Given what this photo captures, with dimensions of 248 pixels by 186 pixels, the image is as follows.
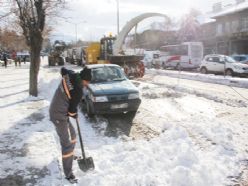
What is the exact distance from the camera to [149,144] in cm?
759

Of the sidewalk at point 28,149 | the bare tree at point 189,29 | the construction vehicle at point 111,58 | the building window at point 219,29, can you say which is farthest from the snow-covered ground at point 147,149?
the bare tree at point 189,29

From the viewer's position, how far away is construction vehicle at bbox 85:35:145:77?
75.0 feet

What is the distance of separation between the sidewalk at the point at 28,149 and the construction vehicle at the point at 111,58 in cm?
1099

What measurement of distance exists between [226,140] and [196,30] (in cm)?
5485

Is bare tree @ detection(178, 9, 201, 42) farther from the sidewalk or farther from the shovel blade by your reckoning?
the shovel blade

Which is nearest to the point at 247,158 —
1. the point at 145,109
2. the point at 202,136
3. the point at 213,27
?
the point at 202,136

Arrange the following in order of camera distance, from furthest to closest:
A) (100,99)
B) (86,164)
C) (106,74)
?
(106,74) → (100,99) → (86,164)

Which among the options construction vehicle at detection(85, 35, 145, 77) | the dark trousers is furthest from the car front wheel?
the dark trousers

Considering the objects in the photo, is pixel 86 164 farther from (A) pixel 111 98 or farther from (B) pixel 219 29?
(B) pixel 219 29

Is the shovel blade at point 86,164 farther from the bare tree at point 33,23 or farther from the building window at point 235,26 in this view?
the building window at point 235,26

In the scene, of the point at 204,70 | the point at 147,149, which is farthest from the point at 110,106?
the point at 204,70

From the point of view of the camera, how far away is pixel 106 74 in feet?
38.2

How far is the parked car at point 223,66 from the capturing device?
24656 millimetres

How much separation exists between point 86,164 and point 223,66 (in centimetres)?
2164
